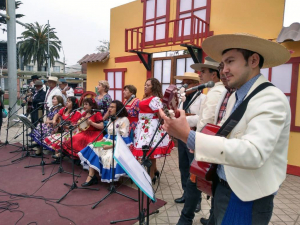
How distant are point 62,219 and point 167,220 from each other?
53.7 inches

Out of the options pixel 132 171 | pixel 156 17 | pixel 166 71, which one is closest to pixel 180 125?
pixel 132 171

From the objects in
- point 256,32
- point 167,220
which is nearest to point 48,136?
point 167,220

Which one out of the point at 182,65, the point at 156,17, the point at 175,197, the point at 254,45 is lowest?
the point at 175,197

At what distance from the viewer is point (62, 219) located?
9.21 feet

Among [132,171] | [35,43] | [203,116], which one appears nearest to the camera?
[132,171]

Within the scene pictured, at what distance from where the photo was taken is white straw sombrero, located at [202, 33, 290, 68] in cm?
122

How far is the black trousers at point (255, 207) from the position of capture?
1.23 m

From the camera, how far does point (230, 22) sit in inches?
207

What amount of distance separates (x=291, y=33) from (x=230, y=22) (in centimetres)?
156

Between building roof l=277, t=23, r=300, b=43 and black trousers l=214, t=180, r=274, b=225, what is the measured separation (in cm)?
380

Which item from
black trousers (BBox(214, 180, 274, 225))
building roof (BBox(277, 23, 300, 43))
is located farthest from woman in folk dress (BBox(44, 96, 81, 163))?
building roof (BBox(277, 23, 300, 43))

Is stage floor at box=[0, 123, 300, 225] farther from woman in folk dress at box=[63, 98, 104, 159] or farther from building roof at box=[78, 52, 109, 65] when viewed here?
building roof at box=[78, 52, 109, 65]

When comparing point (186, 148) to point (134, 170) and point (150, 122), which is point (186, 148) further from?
point (134, 170)

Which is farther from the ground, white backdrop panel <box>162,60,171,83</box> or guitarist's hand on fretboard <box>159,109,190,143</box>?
white backdrop panel <box>162,60,171,83</box>
